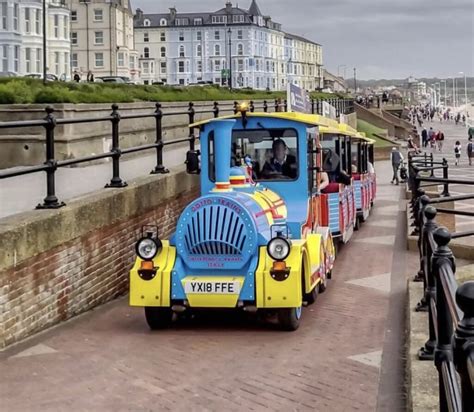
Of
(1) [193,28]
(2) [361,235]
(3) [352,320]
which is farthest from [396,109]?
(3) [352,320]

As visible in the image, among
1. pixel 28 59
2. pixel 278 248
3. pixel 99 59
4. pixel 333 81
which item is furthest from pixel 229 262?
pixel 333 81

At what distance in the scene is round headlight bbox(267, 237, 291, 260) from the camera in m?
7.70

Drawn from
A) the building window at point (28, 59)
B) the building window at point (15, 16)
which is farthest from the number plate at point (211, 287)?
the building window at point (28, 59)

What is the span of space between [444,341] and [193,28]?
145 metres

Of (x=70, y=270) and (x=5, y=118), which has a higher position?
(x=5, y=118)

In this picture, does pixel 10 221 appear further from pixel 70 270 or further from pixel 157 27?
pixel 157 27

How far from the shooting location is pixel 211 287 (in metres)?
7.94

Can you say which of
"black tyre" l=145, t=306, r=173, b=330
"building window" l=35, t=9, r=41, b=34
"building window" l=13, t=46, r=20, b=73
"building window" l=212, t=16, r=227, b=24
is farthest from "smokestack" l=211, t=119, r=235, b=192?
"building window" l=212, t=16, r=227, b=24

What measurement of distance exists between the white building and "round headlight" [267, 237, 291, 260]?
56.5m

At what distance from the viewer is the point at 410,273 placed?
11.4 meters

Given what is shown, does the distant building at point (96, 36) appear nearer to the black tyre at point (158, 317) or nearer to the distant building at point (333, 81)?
the distant building at point (333, 81)

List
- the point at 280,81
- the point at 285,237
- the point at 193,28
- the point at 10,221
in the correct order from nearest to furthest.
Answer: the point at 10,221 → the point at 285,237 → the point at 193,28 → the point at 280,81

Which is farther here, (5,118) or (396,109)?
(396,109)

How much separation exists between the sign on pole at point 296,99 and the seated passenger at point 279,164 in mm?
3016
